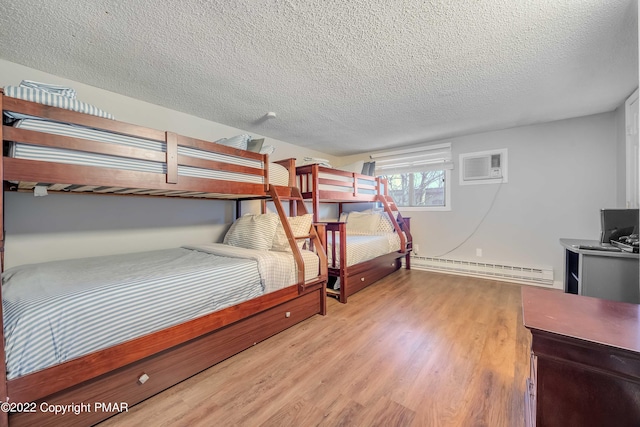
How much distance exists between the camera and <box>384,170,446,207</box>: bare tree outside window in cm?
410

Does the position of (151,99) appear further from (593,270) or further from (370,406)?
(593,270)

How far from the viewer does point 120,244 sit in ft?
7.73

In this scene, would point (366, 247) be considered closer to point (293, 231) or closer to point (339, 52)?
point (293, 231)

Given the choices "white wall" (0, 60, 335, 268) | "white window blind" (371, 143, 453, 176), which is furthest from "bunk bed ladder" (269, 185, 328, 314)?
"white window blind" (371, 143, 453, 176)

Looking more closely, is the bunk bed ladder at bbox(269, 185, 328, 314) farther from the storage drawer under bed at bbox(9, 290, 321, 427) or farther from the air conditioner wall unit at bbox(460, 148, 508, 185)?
the air conditioner wall unit at bbox(460, 148, 508, 185)

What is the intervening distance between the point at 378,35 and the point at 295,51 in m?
0.56

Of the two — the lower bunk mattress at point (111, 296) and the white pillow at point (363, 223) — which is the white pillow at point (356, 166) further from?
the lower bunk mattress at point (111, 296)

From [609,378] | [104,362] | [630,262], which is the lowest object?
[104,362]

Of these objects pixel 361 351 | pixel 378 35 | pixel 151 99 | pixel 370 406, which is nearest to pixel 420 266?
Result: pixel 361 351

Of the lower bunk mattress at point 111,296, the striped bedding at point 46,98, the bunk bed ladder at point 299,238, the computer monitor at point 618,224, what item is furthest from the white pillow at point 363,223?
the striped bedding at point 46,98

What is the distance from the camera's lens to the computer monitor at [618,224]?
79.1 inches

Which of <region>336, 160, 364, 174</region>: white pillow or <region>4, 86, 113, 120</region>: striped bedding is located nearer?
<region>4, 86, 113, 120</region>: striped bedding

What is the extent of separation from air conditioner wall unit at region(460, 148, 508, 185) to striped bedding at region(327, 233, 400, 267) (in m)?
1.41

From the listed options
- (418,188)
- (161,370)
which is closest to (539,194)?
(418,188)
